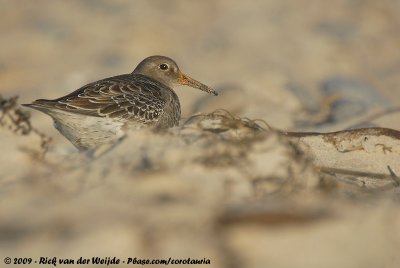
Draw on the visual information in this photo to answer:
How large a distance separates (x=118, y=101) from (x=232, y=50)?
6723 millimetres

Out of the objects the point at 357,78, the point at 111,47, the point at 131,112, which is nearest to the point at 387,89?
the point at 357,78

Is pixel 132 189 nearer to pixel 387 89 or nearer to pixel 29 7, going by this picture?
pixel 387 89

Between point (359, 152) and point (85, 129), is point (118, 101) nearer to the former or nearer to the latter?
point (85, 129)

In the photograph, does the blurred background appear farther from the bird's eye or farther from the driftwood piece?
the driftwood piece

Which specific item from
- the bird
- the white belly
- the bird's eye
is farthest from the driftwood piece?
the bird's eye

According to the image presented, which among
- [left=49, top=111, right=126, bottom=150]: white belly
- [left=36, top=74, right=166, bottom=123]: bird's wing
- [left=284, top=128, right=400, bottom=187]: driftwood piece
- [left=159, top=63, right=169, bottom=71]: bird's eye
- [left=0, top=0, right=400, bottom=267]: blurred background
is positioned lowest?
[left=284, top=128, right=400, bottom=187]: driftwood piece

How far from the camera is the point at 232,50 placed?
1443 cm

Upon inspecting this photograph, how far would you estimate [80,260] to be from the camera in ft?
14.0

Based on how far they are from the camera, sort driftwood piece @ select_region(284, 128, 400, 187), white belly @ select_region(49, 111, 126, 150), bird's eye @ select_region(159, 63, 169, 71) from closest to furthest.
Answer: driftwood piece @ select_region(284, 128, 400, 187), white belly @ select_region(49, 111, 126, 150), bird's eye @ select_region(159, 63, 169, 71)

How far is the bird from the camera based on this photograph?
24.9ft

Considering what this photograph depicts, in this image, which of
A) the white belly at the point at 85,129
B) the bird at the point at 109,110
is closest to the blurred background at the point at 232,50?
the bird at the point at 109,110

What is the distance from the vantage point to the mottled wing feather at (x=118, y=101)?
7719mm

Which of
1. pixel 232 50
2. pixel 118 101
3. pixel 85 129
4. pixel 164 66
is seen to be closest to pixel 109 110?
pixel 118 101

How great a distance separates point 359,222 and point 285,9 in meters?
11.8
